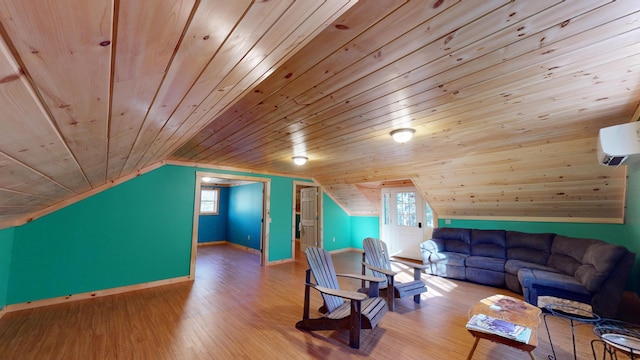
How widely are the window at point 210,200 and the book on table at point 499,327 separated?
8.04 m

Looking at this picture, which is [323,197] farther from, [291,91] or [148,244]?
[291,91]

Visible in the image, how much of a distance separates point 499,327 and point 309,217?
5708 mm

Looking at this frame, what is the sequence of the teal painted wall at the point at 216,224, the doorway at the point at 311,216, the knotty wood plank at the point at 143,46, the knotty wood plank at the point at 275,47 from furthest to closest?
the teal painted wall at the point at 216,224 < the doorway at the point at 311,216 < the knotty wood plank at the point at 275,47 < the knotty wood plank at the point at 143,46

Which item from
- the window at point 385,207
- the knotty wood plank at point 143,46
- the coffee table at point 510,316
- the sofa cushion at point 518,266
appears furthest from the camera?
the window at point 385,207

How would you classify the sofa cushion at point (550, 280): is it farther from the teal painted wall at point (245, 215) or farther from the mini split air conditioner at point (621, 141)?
the teal painted wall at point (245, 215)

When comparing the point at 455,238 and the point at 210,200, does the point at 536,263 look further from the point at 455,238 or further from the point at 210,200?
the point at 210,200

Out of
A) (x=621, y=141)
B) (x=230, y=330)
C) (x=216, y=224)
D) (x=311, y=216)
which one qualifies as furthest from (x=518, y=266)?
(x=216, y=224)

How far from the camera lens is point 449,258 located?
4852 millimetres

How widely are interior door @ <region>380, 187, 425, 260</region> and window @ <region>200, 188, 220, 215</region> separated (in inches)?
216

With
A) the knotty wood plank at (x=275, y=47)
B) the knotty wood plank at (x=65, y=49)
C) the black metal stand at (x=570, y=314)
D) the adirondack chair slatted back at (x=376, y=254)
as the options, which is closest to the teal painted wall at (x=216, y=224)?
the adirondack chair slatted back at (x=376, y=254)

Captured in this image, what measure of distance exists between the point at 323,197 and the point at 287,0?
6.59 m

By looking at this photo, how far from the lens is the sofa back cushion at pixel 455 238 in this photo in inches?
198

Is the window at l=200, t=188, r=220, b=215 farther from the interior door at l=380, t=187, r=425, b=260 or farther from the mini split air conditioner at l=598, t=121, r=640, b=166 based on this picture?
the mini split air conditioner at l=598, t=121, r=640, b=166

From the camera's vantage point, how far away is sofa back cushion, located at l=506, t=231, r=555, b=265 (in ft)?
13.7
